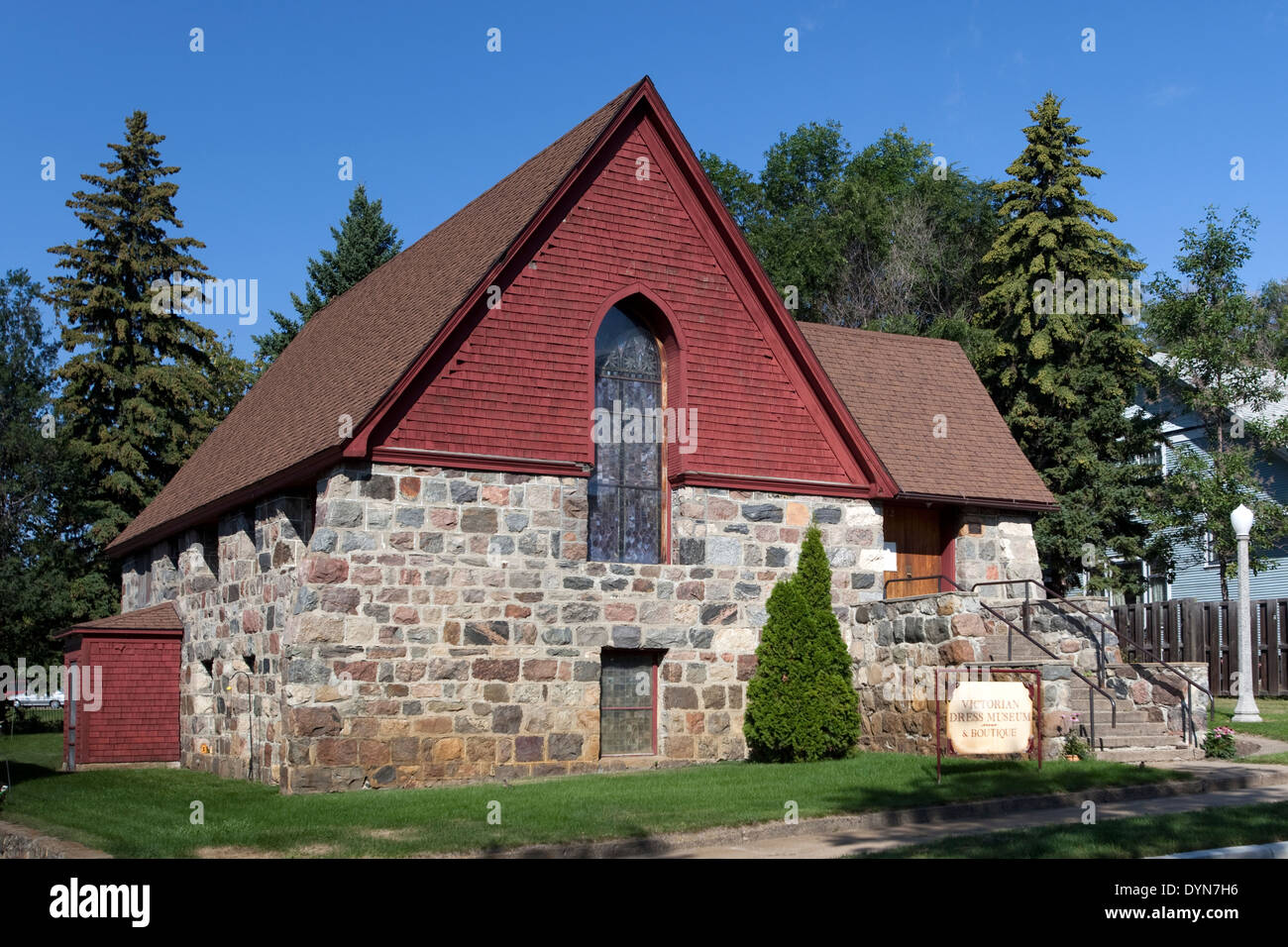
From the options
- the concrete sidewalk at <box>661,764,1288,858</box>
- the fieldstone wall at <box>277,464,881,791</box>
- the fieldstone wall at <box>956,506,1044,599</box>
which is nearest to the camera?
the concrete sidewalk at <box>661,764,1288,858</box>

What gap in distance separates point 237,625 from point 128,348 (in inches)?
797

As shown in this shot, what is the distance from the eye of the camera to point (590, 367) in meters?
18.2

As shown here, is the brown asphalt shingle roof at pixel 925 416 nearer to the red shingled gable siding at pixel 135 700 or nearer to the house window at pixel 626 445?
the house window at pixel 626 445

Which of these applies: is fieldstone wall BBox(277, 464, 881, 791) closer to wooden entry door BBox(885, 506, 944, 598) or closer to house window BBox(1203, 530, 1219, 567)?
wooden entry door BBox(885, 506, 944, 598)

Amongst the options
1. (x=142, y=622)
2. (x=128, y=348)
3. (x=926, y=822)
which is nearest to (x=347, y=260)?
(x=128, y=348)

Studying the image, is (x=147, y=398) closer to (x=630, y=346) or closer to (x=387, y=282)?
(x=387, y=282)

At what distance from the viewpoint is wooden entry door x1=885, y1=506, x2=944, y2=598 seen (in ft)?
70.4

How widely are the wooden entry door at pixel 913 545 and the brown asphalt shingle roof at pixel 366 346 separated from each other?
7890 mm

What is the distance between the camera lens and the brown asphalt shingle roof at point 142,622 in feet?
72.7

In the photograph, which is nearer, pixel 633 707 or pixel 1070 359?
pixel 633 707

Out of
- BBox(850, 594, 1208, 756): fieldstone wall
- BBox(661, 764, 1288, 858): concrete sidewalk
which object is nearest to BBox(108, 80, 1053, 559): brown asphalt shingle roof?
BBox(850, 594, 1208, 756): fieldstone wall

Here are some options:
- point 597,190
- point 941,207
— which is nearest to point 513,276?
point 597,190

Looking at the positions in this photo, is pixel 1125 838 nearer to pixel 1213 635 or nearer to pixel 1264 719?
pixel 1264 719

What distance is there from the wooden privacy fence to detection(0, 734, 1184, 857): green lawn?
448 inches
